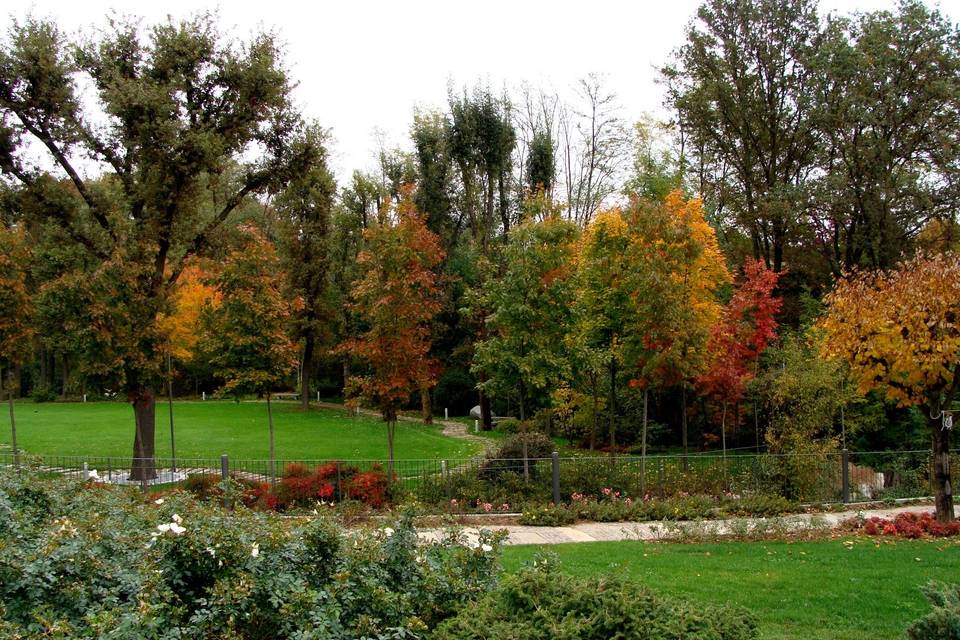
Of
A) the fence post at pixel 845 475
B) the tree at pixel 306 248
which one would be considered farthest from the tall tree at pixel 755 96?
the tree at pixel 306 248

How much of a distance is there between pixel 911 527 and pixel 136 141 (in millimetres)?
20120

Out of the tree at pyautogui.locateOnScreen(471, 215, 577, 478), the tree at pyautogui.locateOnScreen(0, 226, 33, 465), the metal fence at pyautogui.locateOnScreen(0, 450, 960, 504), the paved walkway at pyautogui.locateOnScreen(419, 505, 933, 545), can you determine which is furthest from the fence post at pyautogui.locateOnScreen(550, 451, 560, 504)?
the tree at pyautogui.locateOnScreen(0, 226, 33, 465)

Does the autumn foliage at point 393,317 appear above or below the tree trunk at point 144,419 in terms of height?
above

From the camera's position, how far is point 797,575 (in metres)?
9.32

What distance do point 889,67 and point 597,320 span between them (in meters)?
16.1

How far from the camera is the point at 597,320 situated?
20203 mm

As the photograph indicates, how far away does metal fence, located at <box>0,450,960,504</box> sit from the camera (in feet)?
52.0

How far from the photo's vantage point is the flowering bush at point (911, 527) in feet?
41.5

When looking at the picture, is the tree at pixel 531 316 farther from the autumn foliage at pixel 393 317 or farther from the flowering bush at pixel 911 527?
the flowering bush at pixel 911 527

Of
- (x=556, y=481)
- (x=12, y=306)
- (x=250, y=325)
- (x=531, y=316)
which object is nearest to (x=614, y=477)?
(x=556, y=481)

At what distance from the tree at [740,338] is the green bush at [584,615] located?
16.3 metres

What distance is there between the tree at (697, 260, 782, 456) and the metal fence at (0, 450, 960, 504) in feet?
14.1

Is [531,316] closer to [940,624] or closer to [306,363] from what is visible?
[940,624]

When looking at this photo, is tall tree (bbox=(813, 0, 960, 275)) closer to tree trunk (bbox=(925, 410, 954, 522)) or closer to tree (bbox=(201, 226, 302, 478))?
tree trunk (bbox=(925, 410, 954, 522))
